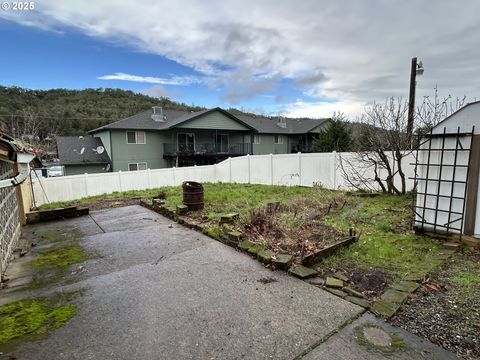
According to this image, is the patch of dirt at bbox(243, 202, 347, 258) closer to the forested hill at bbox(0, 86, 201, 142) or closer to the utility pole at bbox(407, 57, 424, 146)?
the utility pole at bbox(407, 57, 424, 146)

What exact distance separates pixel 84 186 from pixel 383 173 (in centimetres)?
1313

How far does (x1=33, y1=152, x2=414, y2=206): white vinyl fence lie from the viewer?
1093 centimetres

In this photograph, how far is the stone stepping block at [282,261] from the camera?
12.5 ft

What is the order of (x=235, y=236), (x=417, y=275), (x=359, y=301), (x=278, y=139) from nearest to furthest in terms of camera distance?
(x=359, y=301), (x=417, y=275), (x=235, y=236), (x=278, y=139)

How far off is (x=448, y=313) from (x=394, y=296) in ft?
1.62

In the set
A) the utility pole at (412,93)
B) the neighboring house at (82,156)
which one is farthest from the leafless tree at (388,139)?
the neighboring house at (82,156)

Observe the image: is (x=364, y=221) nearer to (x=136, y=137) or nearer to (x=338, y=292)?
(x=338, y=292)

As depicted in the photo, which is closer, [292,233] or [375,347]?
[375,347]

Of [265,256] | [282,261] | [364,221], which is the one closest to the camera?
[282,261]

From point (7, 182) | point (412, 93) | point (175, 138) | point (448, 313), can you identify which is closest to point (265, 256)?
point (448, 313)

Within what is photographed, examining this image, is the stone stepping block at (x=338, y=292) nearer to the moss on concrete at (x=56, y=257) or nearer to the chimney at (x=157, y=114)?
the moss on concrete at (x=56, y=257)

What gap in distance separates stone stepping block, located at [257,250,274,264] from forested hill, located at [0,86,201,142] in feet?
85.1

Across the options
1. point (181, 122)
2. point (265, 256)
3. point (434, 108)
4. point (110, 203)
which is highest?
point (181, 122)

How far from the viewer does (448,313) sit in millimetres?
2666
